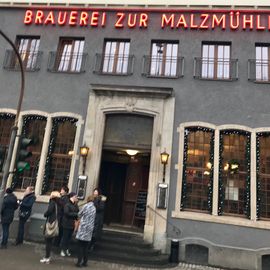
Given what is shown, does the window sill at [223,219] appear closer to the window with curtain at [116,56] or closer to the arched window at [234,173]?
the arched window at [234,173]

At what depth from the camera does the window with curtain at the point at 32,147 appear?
1198 cm

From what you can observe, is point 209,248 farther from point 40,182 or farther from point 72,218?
point 40,182

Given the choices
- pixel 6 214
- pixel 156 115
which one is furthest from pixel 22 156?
pixel 156 115

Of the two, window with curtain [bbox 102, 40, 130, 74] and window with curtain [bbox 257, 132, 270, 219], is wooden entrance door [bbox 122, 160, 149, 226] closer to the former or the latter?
window with curtain [bbox 102, 40, 130, 74]

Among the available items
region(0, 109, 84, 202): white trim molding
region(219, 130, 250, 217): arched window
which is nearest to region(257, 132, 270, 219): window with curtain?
region(219, 130, 250, 217): arched window

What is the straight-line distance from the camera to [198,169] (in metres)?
11.0

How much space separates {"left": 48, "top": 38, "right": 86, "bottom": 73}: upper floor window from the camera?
12.6 metres

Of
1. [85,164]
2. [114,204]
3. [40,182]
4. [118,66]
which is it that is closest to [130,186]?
[114,204]

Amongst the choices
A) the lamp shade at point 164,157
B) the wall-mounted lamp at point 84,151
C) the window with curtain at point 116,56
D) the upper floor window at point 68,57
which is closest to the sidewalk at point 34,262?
the wall-mounted lamp at point 84,151

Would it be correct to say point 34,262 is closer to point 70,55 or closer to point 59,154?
point 59,154

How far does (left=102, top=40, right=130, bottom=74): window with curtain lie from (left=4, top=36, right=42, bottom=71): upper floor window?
115 inches

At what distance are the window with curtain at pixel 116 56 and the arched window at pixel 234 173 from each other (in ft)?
15.8

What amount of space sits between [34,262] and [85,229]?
1.67m

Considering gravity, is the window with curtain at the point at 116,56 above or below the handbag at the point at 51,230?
above
